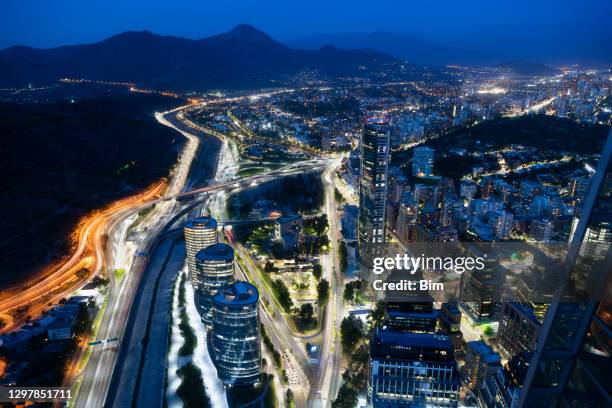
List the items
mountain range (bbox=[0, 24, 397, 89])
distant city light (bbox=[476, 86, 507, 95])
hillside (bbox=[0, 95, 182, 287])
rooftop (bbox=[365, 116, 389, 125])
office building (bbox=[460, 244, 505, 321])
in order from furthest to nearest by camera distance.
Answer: mountain range (bbox=[0, 24, 397, 89]) → distant city light (bbox=[476, 86, 507, 95]) → hillside (bbox=[0, 95, 182, 287]) → rooftop (bbox=[365, 116, 389, 125]) → office building (bbox=[460, 244, 505, 321])

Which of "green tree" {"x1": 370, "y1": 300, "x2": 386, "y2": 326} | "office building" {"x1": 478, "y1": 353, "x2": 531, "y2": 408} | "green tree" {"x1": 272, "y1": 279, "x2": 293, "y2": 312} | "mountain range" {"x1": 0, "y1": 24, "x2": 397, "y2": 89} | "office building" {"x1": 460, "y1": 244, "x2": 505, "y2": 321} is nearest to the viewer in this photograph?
"office building" {"x1": 478, "y1": 353, "x2": 531, "y2": 408}

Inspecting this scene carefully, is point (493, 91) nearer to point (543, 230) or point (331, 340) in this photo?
point (543, 230)

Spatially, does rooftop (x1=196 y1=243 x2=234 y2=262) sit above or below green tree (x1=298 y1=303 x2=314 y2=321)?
above

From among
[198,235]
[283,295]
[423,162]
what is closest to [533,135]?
[423,162]

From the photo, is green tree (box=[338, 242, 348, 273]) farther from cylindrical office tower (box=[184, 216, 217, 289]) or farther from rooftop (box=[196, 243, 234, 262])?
rooftop (box=[196, 243, 234, 262])

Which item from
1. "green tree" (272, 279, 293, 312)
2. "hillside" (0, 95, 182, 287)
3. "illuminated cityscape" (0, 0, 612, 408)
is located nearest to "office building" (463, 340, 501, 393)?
"illuminated cityscape" (0, 0, 612, 408)

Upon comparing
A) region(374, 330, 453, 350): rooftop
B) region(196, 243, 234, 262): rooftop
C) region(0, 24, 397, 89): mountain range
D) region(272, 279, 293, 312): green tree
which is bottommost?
region(272, 279, 293, 312): green tree
